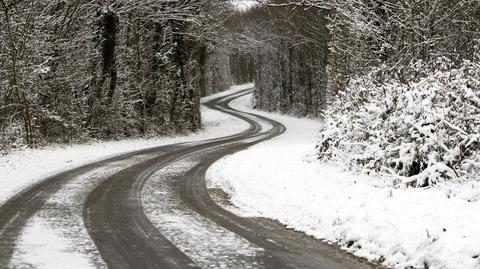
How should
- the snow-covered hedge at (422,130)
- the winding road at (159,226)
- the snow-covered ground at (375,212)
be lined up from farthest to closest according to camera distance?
the snow-covered hedge at (422,130) → the winding road at (159,226) → the snow-covered ground at (375,212)

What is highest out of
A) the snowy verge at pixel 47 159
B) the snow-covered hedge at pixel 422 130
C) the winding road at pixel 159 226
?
the snow-covered hedge at pixel 422 130

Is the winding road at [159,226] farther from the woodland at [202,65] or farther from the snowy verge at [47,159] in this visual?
the woodland at [202,65]

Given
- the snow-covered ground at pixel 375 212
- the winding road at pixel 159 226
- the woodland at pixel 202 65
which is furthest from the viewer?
the woodland at pixel 202 65

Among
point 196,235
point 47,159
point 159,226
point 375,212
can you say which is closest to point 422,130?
point 375,212

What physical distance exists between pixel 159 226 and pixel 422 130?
4833 mm

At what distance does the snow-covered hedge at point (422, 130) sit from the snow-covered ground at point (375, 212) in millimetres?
423

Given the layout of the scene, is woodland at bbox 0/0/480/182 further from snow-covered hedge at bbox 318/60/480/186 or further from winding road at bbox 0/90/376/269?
winding road at bbox 0/90/376/269

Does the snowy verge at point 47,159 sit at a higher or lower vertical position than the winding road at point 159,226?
lower

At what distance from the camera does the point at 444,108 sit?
8.91m

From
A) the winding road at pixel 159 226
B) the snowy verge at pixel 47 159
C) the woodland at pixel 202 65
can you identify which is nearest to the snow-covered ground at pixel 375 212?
the winding road at pixel 159 226

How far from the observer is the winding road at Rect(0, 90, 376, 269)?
6184 mm

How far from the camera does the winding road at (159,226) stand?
20.3 ft

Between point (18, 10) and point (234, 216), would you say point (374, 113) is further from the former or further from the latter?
point (18, 10)

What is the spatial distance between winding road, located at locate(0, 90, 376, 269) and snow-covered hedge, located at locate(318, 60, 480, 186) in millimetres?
2877
